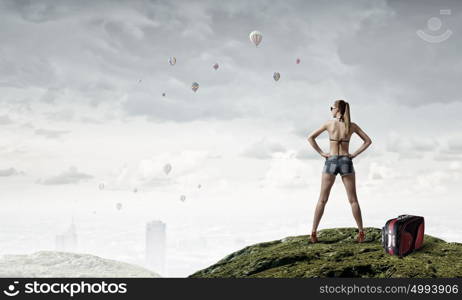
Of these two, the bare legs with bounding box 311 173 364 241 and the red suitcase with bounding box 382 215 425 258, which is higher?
the bare legs with bounding box 311 173 364 241

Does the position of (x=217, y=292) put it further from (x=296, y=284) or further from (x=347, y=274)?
(x=347, y=274)

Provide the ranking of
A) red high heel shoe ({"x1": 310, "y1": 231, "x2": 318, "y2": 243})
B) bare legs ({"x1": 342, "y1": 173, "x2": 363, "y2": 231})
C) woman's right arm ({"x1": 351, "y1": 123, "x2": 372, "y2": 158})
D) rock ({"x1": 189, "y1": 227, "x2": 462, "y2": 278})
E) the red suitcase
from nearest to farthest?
rock ({"x1": 189, "y1": 227, "x2": 462, "y2": 278}) → the red suitcase → woman's right arm ({"x1": 351, "y1": 123, "x2": 372, "y2": 158}) → bare legs ({"x1": 342, "y1": 173, "x2": 363, "y2": 231}) → red high heel shoe ({"x1": 310, "y1": 231, "x2": 318, "y2": 243})

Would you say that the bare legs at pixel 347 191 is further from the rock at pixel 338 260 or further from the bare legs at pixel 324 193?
the rock at pixel 338 260

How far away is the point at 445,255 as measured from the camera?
14.9 meters

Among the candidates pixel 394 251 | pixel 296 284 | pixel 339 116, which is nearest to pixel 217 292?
pixel 296 284

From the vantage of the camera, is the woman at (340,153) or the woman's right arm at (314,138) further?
the woman's right arm at (314,138)

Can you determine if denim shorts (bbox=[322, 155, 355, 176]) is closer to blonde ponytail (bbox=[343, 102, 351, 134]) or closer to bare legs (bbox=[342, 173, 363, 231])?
bare legs (bbox=[342, 173, 363, 231])

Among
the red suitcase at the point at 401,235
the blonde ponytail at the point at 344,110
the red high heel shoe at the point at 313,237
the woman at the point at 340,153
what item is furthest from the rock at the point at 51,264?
the red suitcase at the point at 401,235

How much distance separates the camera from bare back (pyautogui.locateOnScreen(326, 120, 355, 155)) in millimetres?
15062

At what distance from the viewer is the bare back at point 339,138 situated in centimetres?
1506

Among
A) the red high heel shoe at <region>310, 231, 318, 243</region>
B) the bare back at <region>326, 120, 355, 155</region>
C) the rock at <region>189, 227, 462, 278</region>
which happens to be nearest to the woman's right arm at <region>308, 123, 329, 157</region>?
the bare back at <region>326, 120, 355, 155</region>

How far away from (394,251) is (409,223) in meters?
1.01

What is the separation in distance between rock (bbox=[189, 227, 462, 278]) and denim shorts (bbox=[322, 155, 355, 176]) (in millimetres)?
2504

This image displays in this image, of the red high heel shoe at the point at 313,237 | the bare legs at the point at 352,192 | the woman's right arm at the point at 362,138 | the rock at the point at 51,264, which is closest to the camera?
the woman's right arm at the point at 362,138
